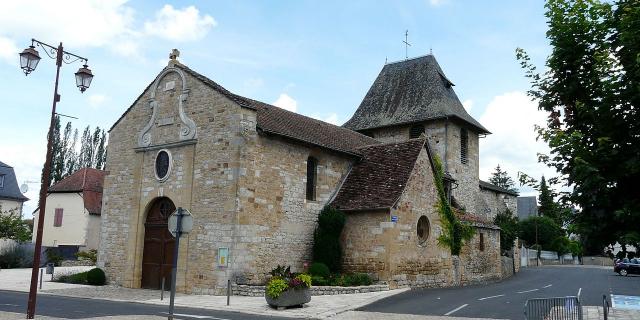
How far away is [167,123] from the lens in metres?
22.4

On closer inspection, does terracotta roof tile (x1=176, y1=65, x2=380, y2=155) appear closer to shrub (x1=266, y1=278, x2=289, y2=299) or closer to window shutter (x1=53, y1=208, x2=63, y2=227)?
shrub (x1=266, y1=278, x2=289, y2=299)

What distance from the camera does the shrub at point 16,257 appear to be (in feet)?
108

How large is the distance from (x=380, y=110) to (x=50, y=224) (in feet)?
90.9

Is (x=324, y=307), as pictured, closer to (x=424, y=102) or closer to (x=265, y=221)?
(x=265, y=221)

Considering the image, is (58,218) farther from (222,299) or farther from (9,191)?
(222,299)

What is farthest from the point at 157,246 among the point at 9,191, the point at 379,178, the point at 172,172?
the point at 9,191

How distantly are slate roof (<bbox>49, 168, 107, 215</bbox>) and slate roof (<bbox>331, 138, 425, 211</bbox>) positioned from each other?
25.6 meters

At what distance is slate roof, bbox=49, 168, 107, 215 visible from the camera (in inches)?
1640

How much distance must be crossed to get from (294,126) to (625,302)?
14.0 metres

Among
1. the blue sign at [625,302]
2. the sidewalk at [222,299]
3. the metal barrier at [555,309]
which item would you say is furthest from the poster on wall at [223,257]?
the blue sign at [625,302]

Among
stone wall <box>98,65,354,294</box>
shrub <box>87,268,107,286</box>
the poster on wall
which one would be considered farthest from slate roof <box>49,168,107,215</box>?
the poster on wall

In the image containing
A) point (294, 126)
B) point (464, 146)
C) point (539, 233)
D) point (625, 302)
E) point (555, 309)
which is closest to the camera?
point (555, 309)

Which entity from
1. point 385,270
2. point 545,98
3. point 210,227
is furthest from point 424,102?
point 545,98

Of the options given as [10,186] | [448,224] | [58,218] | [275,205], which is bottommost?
[448,224]
